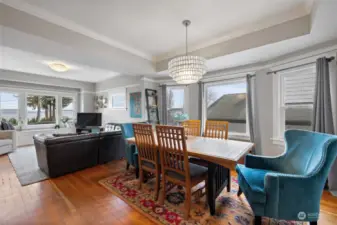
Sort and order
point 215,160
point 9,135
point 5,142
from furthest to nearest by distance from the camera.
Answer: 1. point 9,135
2. point 5,142
3. point 215,160

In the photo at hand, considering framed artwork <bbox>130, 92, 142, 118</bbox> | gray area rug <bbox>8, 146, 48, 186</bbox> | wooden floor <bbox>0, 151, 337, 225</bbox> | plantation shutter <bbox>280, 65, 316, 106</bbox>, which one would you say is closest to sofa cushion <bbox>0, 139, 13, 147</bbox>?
gray area rug <bbox>8, 146, 48, 186</bbox>

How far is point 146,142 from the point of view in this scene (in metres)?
2.19

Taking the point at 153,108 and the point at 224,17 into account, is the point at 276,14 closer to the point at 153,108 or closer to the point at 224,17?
the point at 224,17

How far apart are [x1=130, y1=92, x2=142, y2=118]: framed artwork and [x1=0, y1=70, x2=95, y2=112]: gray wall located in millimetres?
2901

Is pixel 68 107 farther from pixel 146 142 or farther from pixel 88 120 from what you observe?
pixel 146 142

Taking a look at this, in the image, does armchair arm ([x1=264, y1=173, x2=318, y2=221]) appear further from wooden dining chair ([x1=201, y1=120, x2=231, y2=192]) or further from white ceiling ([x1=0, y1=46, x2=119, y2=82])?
white ceiling ([x1=0, y1=46, x2=119, y2=82])

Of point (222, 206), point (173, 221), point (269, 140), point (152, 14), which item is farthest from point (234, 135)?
point (152, 14)

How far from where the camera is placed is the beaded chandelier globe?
2.35 metres

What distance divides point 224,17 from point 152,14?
1.09m

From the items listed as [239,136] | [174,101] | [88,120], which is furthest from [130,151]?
[88,120]

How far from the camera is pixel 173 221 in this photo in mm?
1768

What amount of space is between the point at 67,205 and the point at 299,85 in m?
4.32

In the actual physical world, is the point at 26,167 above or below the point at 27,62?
below

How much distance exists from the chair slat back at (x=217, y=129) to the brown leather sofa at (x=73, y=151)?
84.2 inches
